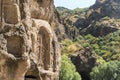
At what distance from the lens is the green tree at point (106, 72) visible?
72.1 meters

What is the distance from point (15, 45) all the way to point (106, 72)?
202 ft

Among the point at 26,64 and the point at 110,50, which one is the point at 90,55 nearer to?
the point at 110,50

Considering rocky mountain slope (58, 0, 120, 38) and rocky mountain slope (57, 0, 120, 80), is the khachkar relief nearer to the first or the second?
rocky mountain slope (57, 0, 120, 80)

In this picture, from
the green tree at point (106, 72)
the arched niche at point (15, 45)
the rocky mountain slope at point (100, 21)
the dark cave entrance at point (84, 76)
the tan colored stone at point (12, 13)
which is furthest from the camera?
the rocky mountain slope at point (100, 21)

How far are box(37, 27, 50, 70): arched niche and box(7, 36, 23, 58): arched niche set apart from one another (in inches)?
111

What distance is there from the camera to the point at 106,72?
73.1 meters

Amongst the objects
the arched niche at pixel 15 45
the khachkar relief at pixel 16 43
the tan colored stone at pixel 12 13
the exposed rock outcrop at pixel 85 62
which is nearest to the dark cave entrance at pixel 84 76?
the exposed rock outcrop at pixel 85 62

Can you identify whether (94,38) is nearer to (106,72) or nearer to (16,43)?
(106,72)

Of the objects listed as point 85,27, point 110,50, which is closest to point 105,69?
point 110,50

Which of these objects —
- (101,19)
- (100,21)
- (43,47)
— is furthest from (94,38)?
(43,47)

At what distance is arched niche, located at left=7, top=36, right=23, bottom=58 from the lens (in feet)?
39.9

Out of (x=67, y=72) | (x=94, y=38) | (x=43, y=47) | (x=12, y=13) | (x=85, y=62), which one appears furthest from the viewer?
(x=94, y=38)

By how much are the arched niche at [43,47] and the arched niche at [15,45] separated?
281 cm

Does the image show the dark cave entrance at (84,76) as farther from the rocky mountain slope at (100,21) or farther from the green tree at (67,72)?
the rocky mountain slope at (100,21)
